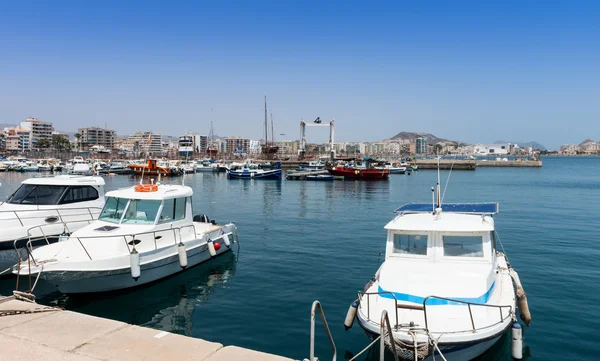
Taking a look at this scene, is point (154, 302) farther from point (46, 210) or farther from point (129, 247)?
point (46, 210)

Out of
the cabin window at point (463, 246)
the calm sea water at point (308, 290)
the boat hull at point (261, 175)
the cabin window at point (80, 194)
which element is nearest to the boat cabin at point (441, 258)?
the cabin window at point (463, 246)

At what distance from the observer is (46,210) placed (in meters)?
17.0

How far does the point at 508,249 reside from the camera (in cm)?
2125

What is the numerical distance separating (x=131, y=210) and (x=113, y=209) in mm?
659

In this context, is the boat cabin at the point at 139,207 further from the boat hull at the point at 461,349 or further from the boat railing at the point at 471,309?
the boat railing at the point at 471,309

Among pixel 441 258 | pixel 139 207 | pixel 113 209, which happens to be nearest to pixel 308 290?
pixel 441 258

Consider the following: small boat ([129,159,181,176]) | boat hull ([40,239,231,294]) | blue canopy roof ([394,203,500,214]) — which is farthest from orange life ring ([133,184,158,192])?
small boat ([129,159,181,176])

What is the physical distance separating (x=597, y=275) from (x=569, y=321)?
5879 millimetres

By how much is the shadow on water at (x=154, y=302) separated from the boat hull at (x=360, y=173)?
6380cm

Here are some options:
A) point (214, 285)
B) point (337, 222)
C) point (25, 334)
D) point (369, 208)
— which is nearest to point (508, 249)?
point (337, 222)

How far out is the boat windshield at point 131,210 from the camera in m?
15.3

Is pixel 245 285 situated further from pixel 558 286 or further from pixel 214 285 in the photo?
pixel 558 286

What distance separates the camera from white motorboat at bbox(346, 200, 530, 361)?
27.1 ft

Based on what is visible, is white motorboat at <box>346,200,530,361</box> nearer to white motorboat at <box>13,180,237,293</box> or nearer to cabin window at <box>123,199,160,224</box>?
white motorboat at <box>13,180,237,293</box>
